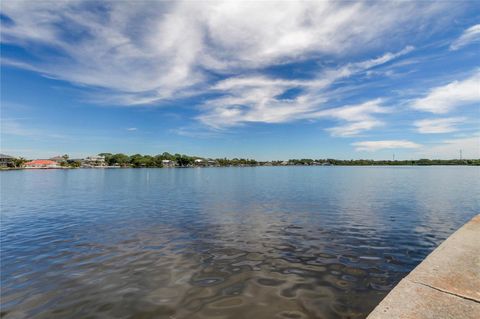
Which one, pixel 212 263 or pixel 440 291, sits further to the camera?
pixel 212 263

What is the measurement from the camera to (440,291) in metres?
6.07

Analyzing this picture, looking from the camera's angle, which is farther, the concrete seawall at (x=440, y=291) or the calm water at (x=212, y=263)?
the calm water at (x=212, y=263)

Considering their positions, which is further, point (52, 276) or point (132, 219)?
point (132, 219)

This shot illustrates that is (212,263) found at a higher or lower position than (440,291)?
lower

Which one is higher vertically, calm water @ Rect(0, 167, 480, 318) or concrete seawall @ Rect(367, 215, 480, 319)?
concrete seawall @ Rect(367, 215, 480, 319)

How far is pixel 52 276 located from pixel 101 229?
9.00m

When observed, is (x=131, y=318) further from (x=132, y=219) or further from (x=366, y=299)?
(x=132, y=219)

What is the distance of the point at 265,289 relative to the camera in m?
9.15

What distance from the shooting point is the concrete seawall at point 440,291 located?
5185mm

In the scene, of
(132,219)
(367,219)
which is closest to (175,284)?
(132,219)

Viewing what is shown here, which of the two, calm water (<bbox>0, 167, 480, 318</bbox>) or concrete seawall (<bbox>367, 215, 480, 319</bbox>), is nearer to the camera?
concrete seawall (<bbox>367, 215, 480, 319</bbox>)

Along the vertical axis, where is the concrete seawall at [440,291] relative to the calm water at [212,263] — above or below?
above

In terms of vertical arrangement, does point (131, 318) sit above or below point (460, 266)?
below

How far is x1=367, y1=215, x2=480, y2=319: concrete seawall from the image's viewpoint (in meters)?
5.19
